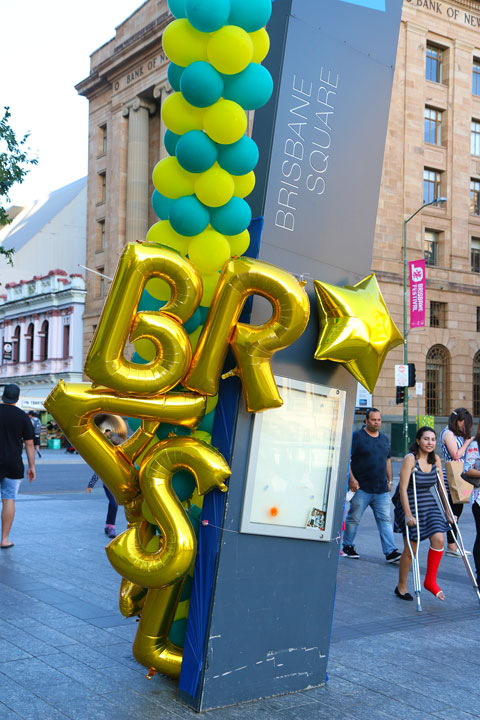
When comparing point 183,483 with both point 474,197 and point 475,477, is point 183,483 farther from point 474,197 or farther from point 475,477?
point 474,197

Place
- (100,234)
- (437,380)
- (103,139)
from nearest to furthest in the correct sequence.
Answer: (437,380) < (100,234) < (103,139)

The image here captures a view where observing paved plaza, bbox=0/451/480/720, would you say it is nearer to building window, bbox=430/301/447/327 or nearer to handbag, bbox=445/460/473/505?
handbag, bbox=445/460/473/505

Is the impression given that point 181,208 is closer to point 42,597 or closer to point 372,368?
point 372,368

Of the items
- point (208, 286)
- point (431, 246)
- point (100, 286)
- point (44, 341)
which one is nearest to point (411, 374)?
point (431, 246)

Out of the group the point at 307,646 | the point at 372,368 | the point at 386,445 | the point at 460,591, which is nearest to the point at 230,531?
the point at 307,646

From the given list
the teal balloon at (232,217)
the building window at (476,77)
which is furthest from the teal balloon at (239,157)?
the building window at (476,77)

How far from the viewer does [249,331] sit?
13.6 feet

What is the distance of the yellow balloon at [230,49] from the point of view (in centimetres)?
407

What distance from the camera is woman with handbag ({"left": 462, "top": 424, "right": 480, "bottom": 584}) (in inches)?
293

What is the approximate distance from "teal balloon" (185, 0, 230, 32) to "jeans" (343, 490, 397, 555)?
628cm

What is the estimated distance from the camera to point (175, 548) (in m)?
4.02

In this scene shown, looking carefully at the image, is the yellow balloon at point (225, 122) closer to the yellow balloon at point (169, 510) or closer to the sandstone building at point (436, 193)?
the yellow balloon at point (169, 510)

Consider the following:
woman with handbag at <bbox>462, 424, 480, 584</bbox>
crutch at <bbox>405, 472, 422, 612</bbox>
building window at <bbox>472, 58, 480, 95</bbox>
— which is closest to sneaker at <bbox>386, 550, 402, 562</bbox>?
woman with handbag at <bbox>462, 424, 480, 584</bbox>

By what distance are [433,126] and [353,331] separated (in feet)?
123
